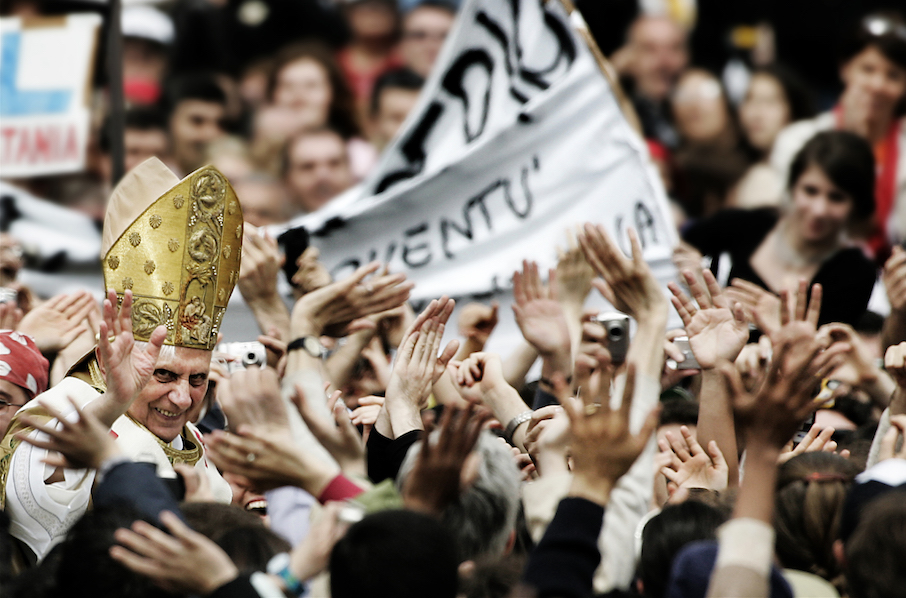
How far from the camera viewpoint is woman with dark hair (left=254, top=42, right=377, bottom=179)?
10648 mm

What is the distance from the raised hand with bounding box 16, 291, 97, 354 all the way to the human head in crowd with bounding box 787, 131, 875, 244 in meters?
3.19

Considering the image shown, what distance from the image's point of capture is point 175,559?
278 cm

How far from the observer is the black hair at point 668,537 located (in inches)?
129

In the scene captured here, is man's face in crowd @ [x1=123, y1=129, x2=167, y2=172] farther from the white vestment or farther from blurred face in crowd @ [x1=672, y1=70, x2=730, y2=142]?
the white vestment

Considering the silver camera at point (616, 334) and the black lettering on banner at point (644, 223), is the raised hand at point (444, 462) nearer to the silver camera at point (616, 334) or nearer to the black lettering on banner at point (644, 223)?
the silver camera at point (616, 334)

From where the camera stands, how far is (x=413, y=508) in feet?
9.79

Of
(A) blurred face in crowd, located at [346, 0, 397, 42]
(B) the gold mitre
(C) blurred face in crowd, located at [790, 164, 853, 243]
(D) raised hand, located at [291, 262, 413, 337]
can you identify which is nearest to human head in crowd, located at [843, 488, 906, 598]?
(D) raised hand, located at [291, 262, 413, 337]

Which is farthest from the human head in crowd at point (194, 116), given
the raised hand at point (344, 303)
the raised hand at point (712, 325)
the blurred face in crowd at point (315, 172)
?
the raised hand at point (712, 325)

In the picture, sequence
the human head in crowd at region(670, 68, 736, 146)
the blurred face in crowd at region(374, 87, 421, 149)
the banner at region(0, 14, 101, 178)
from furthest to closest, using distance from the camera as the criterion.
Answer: the human head in crowd at region(670, 68, 736, 146) → the blurred face in crowd at region(374, 87, 421, 149) → the banner at region(0, 14, 101, 178)

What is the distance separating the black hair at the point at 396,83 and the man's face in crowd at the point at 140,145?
6.28 feet

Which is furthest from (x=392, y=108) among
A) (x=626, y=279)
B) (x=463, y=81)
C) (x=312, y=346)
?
(x=626, y=279)

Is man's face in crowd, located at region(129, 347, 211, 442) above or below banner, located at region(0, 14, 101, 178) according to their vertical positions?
below

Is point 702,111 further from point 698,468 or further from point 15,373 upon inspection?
point 15,373

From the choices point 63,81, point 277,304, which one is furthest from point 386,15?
point 277,304
